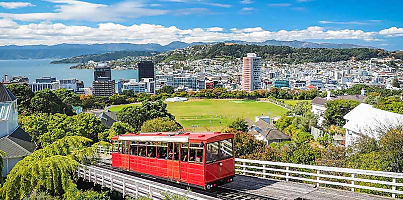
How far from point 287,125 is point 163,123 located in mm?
28382

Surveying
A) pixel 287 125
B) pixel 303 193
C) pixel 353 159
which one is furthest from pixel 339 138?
pixel 303 193

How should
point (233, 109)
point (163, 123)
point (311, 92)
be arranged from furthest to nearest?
point (311, 92), point (233, 109), point (163, 123)

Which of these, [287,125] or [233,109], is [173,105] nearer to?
[233,109]

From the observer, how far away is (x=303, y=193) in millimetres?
12742

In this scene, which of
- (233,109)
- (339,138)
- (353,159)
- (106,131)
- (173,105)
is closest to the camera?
(353,159)

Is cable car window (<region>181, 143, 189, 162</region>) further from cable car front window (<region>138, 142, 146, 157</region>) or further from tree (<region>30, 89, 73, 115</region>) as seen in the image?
tree (<region>30, 89, 73, 115</region>)

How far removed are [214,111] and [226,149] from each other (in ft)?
264

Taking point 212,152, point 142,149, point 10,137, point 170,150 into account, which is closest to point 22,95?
point 10,137

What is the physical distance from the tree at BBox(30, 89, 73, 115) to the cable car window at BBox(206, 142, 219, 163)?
44.1m

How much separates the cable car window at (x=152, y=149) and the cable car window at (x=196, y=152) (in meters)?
2.33

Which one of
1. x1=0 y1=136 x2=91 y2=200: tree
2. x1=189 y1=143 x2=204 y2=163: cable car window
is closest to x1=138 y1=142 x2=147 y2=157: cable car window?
x1=0 y1=136 x2=91 y2=200: tree

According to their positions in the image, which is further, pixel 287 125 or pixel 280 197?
pixel 287 125

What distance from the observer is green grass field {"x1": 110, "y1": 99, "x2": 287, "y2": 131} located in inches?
3002

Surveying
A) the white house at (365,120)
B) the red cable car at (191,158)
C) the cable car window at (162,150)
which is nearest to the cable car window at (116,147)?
the red cable car at (191,158)
